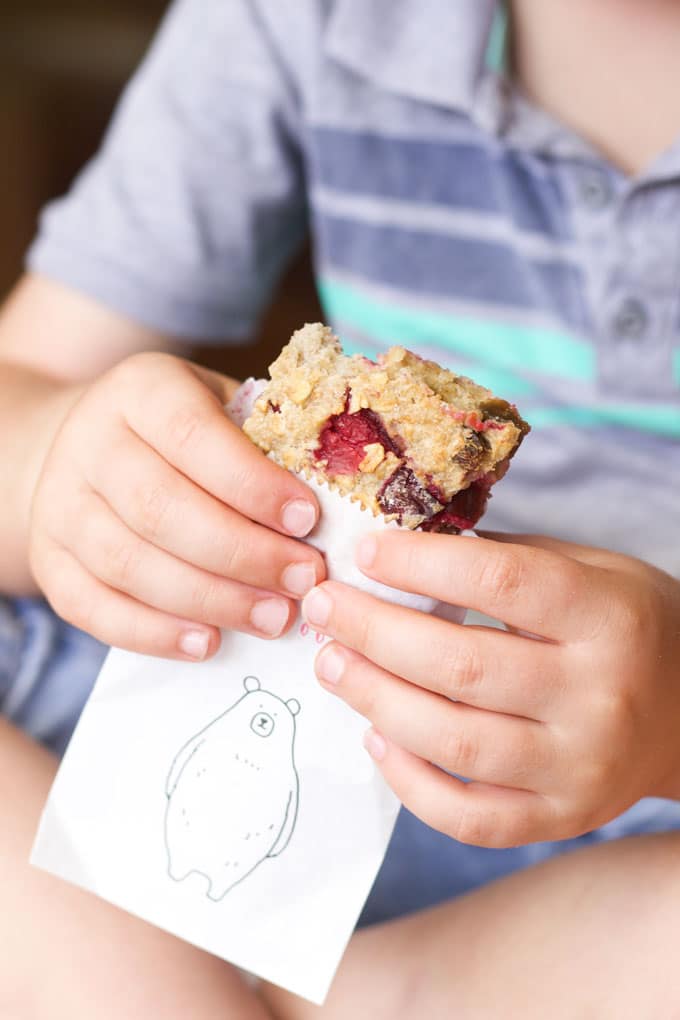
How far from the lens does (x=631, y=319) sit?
2.70ft

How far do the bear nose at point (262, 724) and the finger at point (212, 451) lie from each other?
0.10 m

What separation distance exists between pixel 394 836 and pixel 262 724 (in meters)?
0.27

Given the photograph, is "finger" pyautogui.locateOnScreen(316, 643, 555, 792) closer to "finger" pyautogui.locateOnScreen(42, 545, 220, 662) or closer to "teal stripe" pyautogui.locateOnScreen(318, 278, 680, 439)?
"finger" pyautogui.locateOnScreen(42, 545, 220, 662)

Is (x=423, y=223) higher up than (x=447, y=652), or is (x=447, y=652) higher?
(x=423, y=223)

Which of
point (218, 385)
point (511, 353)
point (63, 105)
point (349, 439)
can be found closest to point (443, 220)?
point (511, 353)

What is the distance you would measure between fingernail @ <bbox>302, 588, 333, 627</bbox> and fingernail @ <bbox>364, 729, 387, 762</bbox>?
0.23 ft

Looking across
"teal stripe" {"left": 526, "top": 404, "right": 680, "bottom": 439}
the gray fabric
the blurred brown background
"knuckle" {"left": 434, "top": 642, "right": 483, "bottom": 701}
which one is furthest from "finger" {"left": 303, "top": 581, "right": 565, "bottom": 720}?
the blurred brown background

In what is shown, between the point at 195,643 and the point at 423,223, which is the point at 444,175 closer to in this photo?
the point at 423,223

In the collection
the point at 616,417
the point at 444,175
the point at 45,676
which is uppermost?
the point at 444,175

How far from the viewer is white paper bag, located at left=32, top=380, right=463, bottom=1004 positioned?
0.56m

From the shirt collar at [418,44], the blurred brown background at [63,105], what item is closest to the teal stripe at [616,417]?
the shirt collar at [418,44]

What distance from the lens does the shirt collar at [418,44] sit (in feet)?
2.85

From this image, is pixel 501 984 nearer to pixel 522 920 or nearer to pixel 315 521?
pixel 522 920

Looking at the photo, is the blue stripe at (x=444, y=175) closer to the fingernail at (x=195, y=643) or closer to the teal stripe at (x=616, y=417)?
the teal stripe at (x=616, y=417)
